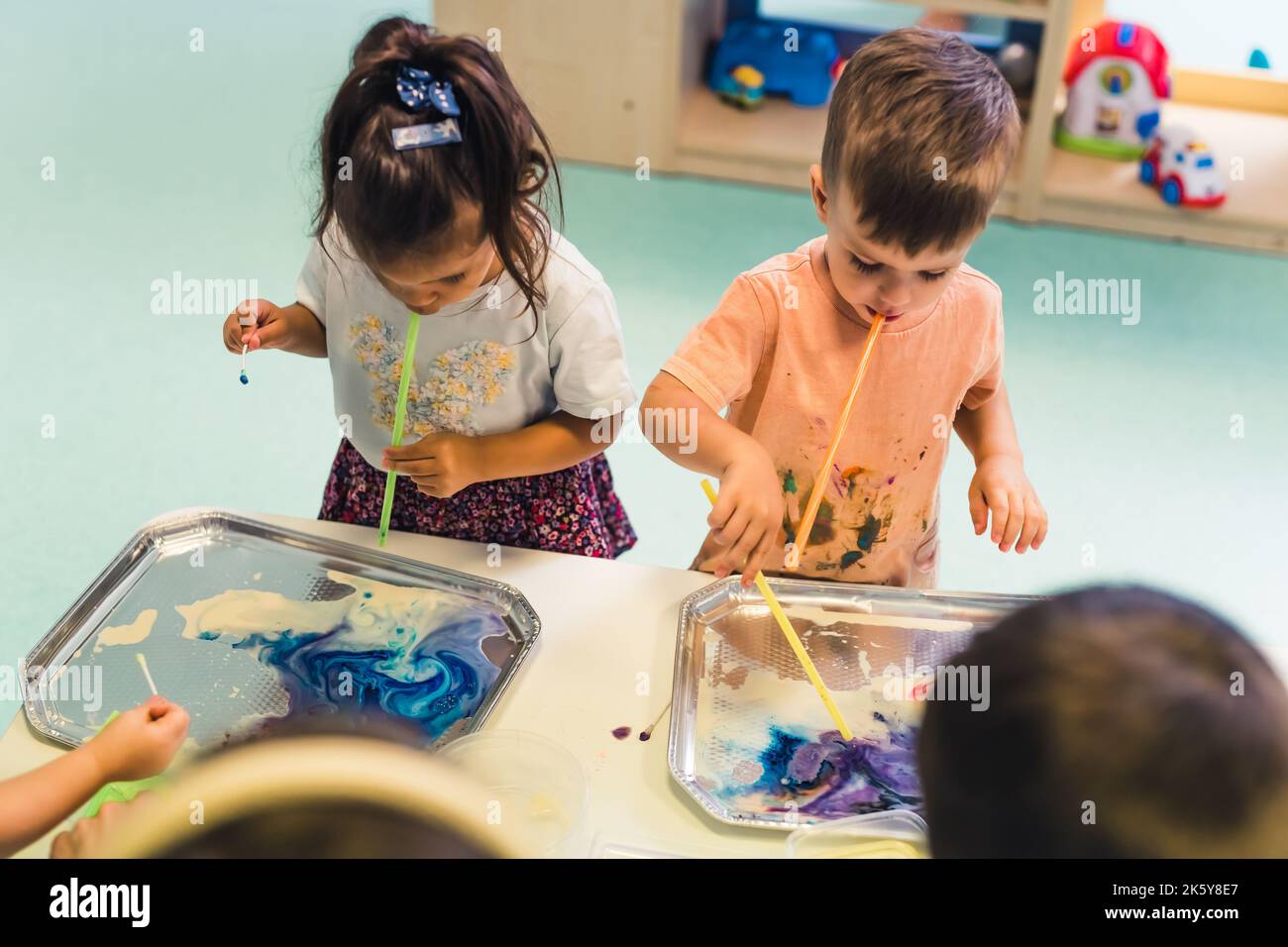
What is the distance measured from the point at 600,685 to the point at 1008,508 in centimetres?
42

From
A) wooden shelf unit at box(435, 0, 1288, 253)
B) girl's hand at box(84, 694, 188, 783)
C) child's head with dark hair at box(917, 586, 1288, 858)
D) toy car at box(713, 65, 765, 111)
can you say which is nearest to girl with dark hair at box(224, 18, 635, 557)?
girl's hand at box(84, 694, 188, 783)

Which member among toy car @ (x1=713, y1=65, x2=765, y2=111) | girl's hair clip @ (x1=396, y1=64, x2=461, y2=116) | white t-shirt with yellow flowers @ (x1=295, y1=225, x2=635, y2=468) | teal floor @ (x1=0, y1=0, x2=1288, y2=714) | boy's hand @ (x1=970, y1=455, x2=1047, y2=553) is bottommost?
teal floor @ (x1=0, y1=0, x2=1288, y2=714)

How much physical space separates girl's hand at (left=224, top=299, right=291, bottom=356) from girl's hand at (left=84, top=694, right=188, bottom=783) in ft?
1.25

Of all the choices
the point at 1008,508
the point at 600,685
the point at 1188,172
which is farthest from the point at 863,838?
the point at 1188,172

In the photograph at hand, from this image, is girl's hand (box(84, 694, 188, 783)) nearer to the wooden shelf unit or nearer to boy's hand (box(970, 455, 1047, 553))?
boy's hand (box(970, 455, 1047, 553))

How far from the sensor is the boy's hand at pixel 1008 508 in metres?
1.12

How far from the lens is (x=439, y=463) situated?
1130 millimetres

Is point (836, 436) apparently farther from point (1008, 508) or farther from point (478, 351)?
point (478, 351)

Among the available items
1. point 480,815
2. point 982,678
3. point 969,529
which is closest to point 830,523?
point 982,678

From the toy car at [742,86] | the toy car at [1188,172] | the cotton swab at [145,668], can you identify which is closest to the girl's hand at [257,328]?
the cotton swab at [145,668]

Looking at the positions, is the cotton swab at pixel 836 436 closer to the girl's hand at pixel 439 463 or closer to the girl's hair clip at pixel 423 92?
the girl's hand at pixel 439 463

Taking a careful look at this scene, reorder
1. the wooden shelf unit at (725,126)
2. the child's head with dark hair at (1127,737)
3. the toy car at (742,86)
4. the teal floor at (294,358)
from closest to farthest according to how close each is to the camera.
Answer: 1. the child's head with dark hair at (1127,737)
2. the teal floor at (294,358)
3. the wooden shelf unit at (725,126)
4. the toy car at (742,86)

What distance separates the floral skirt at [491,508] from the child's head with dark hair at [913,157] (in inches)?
16.6

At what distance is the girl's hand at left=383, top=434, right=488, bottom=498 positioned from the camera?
1.13 m
